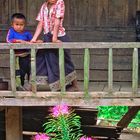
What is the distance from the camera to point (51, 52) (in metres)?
6.20

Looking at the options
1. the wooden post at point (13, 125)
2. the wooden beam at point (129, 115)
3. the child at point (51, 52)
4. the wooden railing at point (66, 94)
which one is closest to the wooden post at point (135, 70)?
the wooden railing at point (66, 94)

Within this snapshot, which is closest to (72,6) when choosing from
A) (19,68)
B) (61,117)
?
(19,68)

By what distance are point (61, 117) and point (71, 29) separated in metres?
3.44

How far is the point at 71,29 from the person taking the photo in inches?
311

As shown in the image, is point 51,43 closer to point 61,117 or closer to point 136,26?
point 61,117

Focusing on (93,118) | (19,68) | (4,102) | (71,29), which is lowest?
(93,118)

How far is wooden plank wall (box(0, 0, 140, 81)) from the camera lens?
7.80m

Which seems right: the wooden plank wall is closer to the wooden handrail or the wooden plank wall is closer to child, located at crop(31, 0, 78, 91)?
child, located at crop(31, 0, 78, 91)

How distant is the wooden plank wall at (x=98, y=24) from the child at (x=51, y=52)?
5.20 feet

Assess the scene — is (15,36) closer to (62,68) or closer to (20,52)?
(20,52)

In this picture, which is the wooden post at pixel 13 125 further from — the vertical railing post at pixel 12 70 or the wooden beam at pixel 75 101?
the vertical railing post at pixel 12 70

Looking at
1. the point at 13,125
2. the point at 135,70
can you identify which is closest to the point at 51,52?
the point at 135,70

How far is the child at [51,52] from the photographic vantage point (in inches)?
241

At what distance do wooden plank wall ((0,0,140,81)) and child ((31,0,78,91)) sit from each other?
1.58 meters
